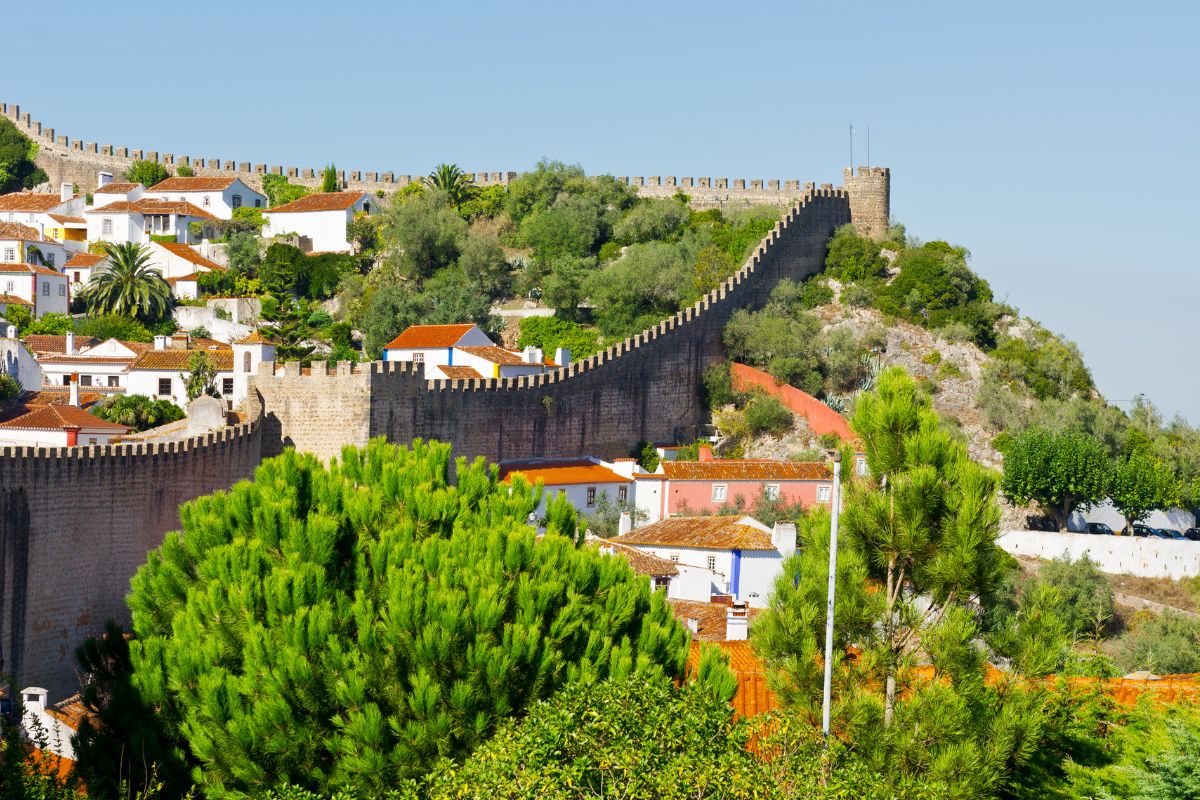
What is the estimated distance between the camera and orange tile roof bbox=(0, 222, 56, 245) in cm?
5650

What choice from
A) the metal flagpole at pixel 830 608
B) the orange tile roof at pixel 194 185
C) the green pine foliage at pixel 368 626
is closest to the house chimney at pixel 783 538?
the green pine foliage at pixel 368 626

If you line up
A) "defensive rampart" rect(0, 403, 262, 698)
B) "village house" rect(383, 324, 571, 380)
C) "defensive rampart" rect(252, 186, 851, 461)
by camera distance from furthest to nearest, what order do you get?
"village house" rect(383, 324, 571, 380)
"defensive rampart" rect(252, 186, 851, 461)
"defensive rampart" rect(0, 403, 262, 698)

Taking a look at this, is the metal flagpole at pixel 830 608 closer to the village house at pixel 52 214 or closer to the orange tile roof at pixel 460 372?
the orange tile roof at pixel 460 372

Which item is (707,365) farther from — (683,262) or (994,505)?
(994,505)

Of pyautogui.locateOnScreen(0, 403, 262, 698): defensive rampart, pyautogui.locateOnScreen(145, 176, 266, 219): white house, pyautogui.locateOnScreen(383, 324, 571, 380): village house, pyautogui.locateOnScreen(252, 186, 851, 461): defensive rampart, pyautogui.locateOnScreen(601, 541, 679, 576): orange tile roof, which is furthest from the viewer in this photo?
pyautogui.locateOnScreen(145, 176, 266, 219): white house

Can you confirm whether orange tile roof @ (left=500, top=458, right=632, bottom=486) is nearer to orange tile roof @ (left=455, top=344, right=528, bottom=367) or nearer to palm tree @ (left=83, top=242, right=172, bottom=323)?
orange tile roof @ (left=455, top=344, right=528, bottom=367)

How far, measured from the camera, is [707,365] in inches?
1759

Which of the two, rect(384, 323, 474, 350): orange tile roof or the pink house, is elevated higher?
rect(384, 323, 474, 350): orange tile roof

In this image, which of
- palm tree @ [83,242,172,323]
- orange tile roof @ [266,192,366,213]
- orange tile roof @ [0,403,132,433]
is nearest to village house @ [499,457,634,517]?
orange tile roof @ [0,403,132,433]

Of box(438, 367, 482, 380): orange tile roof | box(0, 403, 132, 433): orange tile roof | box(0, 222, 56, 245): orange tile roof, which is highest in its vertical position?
box(0, 222, 56, 245): orange tile roof

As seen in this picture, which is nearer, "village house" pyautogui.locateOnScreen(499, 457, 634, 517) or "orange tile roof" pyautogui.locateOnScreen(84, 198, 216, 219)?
"village house" pyautogui.locateOnScreen(499, 457, 634, 517)

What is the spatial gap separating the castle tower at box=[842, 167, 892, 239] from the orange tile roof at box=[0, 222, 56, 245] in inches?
932

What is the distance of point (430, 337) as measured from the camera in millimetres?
46094

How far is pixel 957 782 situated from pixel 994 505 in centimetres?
255
